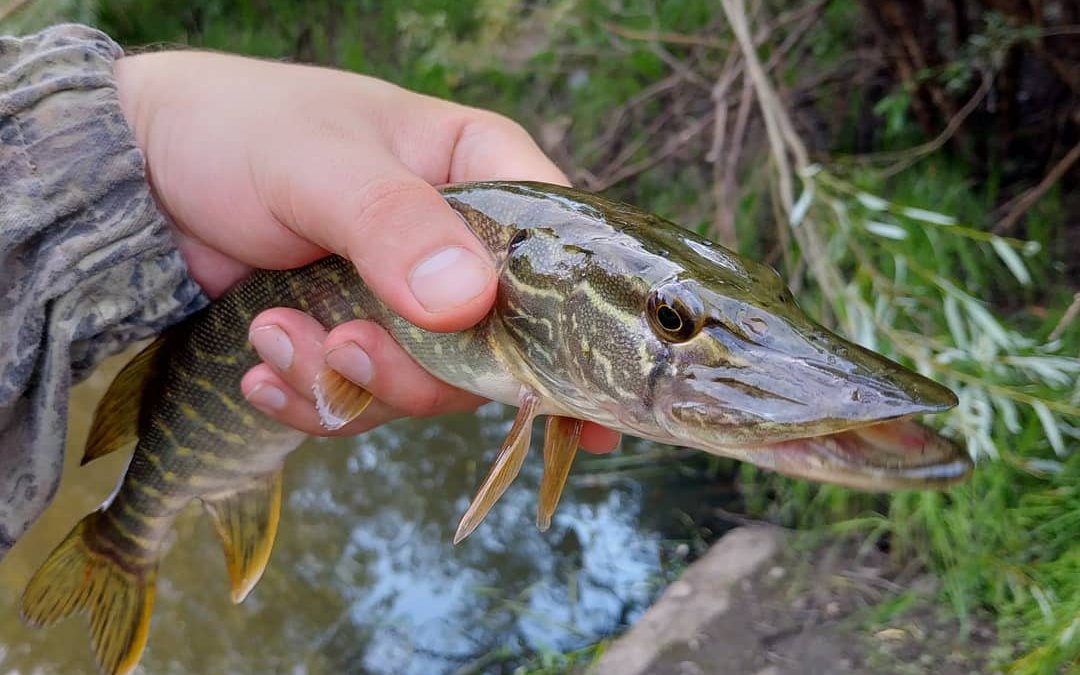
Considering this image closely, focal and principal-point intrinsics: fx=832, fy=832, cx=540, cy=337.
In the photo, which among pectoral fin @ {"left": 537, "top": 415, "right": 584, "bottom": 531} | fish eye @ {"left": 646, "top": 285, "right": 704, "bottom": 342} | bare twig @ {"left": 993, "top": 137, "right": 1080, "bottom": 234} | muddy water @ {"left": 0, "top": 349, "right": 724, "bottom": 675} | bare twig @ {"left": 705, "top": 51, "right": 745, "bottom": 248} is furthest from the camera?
bare twig @ {"left": 705, "top": 51, "right": 745, "bottom": 248}

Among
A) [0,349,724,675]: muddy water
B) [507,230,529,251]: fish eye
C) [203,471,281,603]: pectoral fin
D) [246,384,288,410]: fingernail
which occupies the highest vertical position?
[507,230,529,251]: fish eye

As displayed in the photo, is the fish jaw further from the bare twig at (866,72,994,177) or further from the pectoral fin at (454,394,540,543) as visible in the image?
the bare twig at (866,72,994,177)

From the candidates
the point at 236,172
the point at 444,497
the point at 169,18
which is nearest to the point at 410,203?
the point at 236,172

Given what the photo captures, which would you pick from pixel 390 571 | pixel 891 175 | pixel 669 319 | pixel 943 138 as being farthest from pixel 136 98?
pixel 891 175

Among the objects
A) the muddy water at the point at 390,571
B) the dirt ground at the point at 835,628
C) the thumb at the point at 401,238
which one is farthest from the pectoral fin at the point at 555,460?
the muddy water at the point at 390,571

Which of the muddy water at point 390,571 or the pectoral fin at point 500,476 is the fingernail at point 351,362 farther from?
the muddy water at point 390,571

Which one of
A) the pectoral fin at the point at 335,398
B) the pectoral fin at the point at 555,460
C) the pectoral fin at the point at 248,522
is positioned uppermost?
the pectoral fin at the point at 555,460

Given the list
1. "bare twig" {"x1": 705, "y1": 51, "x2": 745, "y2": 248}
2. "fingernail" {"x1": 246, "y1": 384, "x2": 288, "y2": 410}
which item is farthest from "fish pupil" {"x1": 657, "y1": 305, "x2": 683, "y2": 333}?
"bare twig" {"x1": 705, "y1": 51, "x2": 745, "y2": 248}

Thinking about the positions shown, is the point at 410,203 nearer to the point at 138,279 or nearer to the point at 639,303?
the point at 639,303
